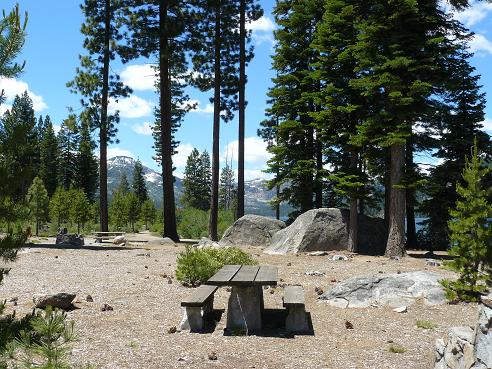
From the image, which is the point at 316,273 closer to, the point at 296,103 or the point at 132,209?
the point at 296,103

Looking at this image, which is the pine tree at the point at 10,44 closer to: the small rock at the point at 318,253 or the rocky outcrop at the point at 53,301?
the rocky outcrop at the point at 53,301

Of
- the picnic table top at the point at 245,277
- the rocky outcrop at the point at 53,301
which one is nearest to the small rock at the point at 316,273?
the picnic table top at the point at 245,277

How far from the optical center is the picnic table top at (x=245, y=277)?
6.30m

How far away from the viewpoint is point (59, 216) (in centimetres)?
4316

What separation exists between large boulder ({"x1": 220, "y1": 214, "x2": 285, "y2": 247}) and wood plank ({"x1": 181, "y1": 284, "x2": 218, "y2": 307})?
12573 millimetres

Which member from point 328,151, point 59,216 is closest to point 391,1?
point 328,151

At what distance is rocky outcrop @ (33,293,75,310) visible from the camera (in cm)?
722

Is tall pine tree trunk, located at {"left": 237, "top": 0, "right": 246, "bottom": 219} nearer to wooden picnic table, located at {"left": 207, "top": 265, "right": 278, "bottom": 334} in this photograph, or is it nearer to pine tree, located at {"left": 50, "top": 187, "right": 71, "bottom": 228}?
wooden picnic table, located at {"left": 207, "top": 265, "right": 278, "bottom": 334}

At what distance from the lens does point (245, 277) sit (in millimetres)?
6668

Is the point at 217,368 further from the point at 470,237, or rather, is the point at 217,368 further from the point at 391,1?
the point at 391,1

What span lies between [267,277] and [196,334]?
4.13 ft

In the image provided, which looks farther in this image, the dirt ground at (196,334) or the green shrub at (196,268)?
the green shrub at (196,268)

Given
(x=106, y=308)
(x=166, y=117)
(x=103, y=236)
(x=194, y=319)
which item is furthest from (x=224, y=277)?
(x=103, y=236)

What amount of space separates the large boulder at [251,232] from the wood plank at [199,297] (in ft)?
41.2
